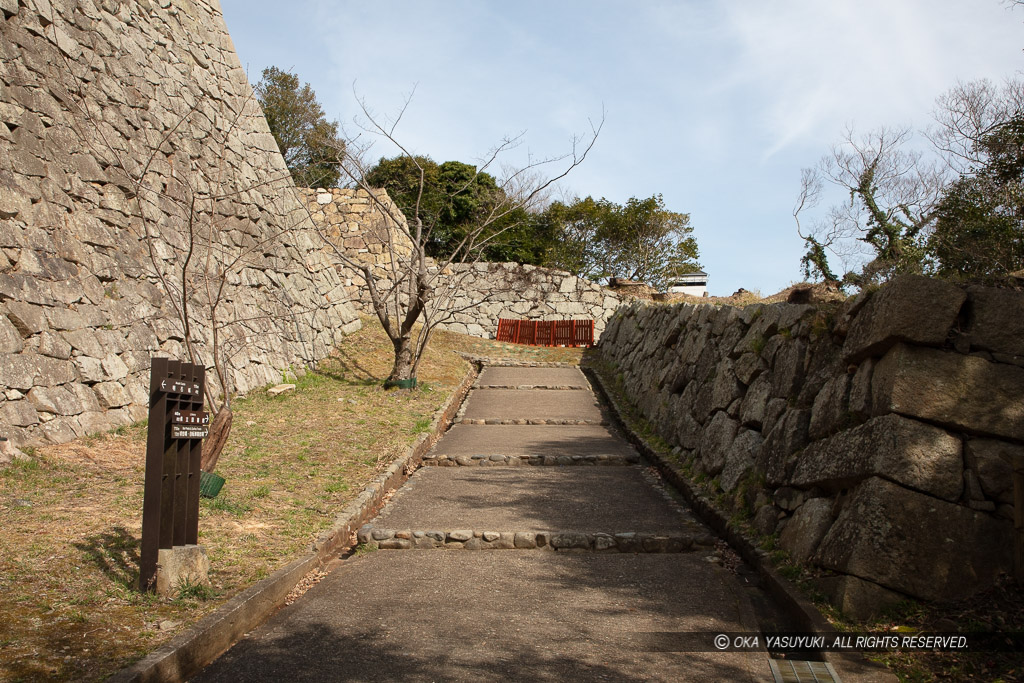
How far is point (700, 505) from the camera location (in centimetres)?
647

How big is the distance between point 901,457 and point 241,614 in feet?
12.7

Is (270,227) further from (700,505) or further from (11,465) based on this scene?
(700,505)

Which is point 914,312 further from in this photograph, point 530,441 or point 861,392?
point 530,441

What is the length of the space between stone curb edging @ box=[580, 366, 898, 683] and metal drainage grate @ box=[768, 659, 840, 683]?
5cm

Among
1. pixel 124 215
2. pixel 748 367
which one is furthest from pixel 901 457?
pixel 124 215

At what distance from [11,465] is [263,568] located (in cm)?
303

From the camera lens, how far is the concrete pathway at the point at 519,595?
12.1ft

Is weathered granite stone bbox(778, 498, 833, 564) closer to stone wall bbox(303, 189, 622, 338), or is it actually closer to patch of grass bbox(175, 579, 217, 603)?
patch of grass bbox(175, 579, 217, 603)

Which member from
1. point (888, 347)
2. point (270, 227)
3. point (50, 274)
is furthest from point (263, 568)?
point (270, 227)

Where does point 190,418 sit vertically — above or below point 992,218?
below

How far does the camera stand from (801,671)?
366 cm

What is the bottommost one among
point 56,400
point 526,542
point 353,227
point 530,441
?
point 526,542

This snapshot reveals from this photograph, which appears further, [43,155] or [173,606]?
[43,155]

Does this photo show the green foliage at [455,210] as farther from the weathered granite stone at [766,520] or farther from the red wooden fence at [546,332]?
the weathered granite stone at [766,520]
